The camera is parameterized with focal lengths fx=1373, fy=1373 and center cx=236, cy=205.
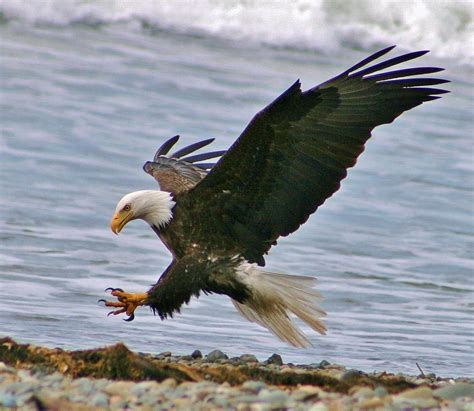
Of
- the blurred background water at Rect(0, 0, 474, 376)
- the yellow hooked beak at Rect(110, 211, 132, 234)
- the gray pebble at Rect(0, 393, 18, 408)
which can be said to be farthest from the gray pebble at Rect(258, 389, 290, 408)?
the yellow hooked beak at Rect(110, 211, 132, 234)

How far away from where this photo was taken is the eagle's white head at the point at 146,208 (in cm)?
703

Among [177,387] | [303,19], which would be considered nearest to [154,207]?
[177,387]

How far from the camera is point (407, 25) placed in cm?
2025

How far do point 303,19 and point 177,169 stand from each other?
39.3 feet

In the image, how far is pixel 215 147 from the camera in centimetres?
1265

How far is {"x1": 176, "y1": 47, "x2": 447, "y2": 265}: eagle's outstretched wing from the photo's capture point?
6566 millimetres

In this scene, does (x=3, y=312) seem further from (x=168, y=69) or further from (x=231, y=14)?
(x=231, y=14)

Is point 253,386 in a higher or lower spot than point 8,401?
higher

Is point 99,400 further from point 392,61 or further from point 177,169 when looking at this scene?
point 177,169

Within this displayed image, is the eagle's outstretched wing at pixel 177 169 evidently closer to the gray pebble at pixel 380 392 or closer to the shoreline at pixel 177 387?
the shoreline at pixel 177 387

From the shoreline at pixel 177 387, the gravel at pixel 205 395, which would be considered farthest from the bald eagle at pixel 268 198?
the gravel at pixel 205 395

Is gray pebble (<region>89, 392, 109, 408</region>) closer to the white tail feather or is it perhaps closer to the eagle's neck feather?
the white tail feather

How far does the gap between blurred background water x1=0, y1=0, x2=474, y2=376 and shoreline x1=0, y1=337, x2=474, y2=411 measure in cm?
164

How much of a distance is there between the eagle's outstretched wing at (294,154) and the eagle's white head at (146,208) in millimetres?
146
